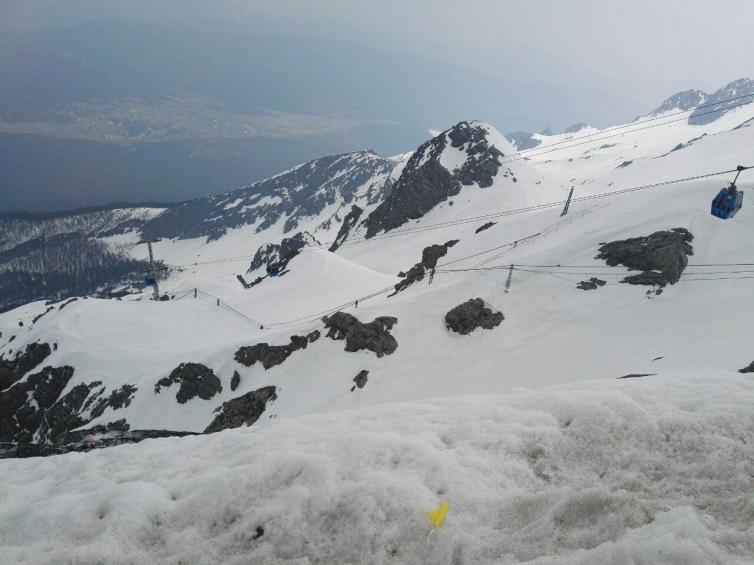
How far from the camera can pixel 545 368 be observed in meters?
19.5

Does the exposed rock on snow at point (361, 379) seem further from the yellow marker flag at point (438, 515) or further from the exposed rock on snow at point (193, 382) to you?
the yellow marker flag at point (438, 515)

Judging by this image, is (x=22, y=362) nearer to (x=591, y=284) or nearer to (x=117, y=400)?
(x=117, y=400)

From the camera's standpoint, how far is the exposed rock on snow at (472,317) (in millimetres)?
24438

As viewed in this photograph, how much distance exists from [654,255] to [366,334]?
Answer: 63.3 feet

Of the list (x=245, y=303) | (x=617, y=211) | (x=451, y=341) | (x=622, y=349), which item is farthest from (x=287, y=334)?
(x=617, y=211)

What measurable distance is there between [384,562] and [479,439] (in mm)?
2486

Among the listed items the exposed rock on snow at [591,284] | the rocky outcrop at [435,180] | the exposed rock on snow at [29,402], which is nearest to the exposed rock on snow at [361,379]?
the exposed rock on snow at [591,284]

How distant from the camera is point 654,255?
23922mm

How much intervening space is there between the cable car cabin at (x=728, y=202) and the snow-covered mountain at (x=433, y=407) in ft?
16.6

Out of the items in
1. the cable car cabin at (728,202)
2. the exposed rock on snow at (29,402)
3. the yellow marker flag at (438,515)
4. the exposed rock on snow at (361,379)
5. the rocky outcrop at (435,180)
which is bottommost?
the exposed rock on snow at (29,402)

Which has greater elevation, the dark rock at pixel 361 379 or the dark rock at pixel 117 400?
the dark rock at pixel 361 379

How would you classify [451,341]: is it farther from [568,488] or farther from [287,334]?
[568,488]

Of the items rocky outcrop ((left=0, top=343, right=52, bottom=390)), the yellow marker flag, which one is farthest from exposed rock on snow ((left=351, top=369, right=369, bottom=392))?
rocky outcrop ((left=0, top=343, right=52, bottom=390))

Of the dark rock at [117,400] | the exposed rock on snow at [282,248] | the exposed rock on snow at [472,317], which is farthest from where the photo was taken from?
the exposed rock on snow at [282,248]
